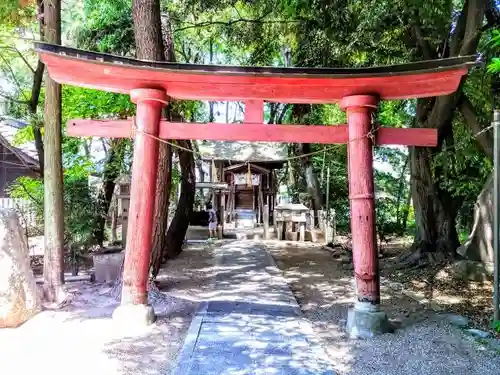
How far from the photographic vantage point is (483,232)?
8398 millimetres

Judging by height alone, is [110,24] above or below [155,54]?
above

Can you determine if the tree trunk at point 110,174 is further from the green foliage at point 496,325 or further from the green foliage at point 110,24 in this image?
the green foliage at point 496,325

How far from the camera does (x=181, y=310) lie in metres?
5.71

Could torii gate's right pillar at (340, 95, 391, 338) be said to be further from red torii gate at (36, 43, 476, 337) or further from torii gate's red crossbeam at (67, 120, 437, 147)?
torii gate's red crossbeam at (67, 120, 437, 147)

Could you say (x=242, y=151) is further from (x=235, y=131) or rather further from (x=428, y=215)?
(x=235, y=131)

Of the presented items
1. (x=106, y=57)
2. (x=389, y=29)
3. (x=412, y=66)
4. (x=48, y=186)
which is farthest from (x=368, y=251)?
(x=389, y=29)

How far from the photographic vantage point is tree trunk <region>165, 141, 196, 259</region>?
10922 mm

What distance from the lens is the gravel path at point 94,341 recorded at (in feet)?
12.2

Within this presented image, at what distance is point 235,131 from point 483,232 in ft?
20.4

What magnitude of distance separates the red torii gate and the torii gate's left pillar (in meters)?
0.01

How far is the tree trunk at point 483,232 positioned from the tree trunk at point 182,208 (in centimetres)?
695

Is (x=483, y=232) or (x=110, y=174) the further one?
(x=110, y=174)

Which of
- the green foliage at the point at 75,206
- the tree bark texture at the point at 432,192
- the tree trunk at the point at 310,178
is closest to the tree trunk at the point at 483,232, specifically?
the tree bark texture at the point at 432,192

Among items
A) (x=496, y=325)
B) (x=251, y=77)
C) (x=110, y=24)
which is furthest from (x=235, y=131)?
(x=110, y=24)
